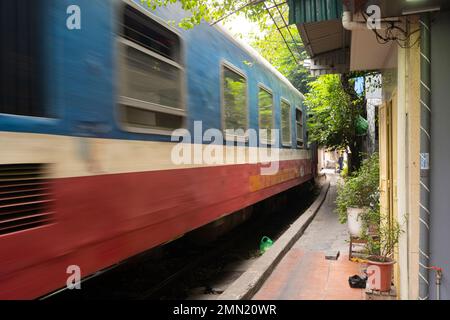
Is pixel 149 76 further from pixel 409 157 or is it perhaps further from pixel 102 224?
pixel 409 157

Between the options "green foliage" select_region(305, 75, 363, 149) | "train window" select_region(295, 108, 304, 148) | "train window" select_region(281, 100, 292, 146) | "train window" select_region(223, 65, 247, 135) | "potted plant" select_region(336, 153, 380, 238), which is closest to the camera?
"train window" select_region(223, 65, 247, 135)

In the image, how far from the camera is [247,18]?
5785mm

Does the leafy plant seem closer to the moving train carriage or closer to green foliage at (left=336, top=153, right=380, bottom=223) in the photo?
the moving train carriage

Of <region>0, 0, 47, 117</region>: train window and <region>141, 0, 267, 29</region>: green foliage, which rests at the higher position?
<region>141, 0, 267, 29</region>: green foliage

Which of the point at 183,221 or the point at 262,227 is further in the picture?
the point at 262,227

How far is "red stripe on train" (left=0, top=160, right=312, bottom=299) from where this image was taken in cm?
230

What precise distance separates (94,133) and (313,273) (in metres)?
3.61

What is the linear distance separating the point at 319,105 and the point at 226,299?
27.8 feet

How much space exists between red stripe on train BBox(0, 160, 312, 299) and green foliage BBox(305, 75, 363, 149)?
7.02 meters

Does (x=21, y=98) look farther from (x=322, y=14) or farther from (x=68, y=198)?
(x=322, y=14)

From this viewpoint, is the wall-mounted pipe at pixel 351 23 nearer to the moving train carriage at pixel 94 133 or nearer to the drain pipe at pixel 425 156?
the drain pipe at pixel 425 156

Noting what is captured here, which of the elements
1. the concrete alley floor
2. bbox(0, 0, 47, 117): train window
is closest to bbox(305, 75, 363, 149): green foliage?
the concrete alley floor

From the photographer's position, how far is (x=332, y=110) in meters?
11.2

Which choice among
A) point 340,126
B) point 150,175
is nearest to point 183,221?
point 150,175
